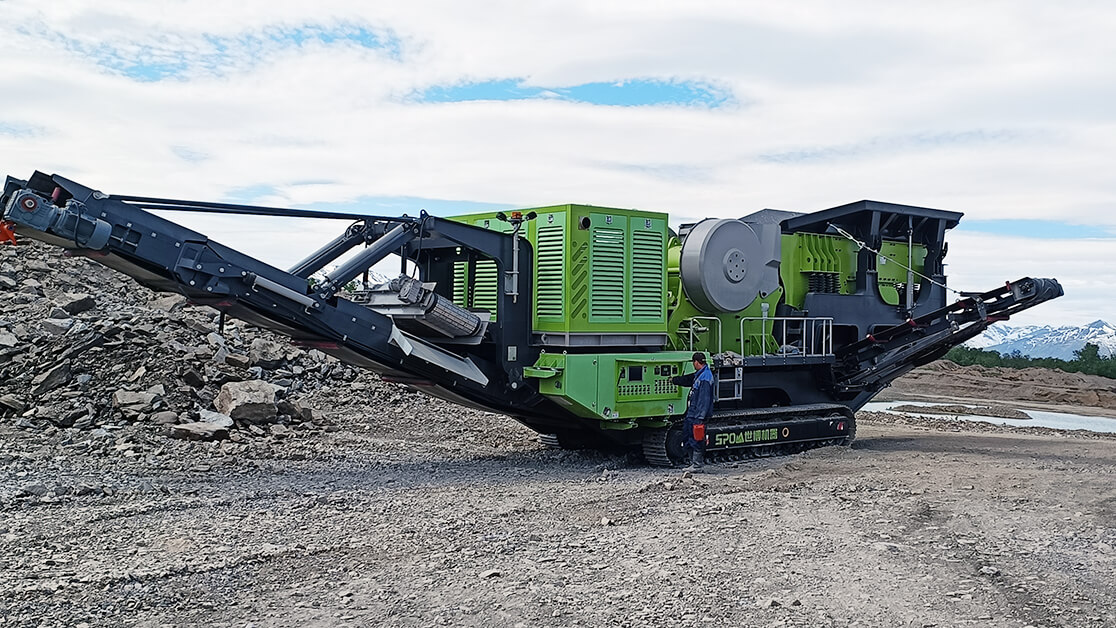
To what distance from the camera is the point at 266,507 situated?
323 inches

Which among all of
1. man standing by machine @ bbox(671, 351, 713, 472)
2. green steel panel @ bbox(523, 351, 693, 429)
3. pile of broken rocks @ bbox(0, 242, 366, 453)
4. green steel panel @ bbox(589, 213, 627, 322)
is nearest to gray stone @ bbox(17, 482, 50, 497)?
pile of broken rocks @ bbox(0, 242, 366, 453)

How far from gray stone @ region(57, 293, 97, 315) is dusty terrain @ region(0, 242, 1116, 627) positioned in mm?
644

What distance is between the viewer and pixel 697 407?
432 inches

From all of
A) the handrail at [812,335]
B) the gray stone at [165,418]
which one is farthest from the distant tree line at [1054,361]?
the gray stone at [165,418]

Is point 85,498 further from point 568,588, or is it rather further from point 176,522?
point 568,588

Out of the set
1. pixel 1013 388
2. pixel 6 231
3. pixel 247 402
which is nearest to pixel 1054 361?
pixel 1013 388

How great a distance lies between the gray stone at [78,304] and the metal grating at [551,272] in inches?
307

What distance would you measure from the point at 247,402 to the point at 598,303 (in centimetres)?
426

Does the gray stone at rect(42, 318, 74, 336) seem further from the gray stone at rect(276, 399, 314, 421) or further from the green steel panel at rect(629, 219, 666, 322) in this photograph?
the green steel panel at rect(629, 219, 666, 322)

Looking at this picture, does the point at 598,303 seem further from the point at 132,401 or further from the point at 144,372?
the point at 144,372

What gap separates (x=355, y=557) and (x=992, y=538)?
4.53m

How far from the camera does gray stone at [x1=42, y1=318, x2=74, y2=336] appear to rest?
1321 cm

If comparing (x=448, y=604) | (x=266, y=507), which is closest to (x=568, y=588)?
(x=448, y=604)

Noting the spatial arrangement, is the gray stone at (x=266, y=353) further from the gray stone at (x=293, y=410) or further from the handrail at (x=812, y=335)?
the handrail at (x=812, y=335)
